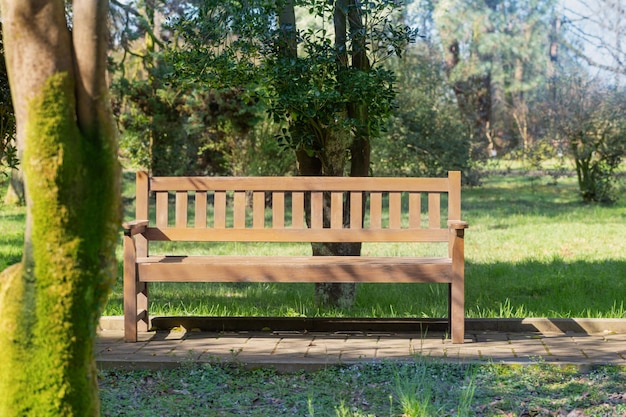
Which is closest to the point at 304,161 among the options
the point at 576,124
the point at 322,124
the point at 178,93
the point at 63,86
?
the point at 322,124

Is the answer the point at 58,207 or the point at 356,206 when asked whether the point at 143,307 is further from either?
the point at 58,207

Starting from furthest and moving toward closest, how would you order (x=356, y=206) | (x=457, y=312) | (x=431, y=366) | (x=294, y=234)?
(x=356, y=206), (x=294, y=234), (x=457, y=312), (x=431, y=366)

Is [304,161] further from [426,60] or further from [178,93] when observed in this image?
[426,60]

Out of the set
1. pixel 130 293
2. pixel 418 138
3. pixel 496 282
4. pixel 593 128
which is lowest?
pixel 496 282

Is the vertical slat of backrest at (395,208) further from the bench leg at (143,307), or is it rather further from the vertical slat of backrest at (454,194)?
the bench leg at (143,307)

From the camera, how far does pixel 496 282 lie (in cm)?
887

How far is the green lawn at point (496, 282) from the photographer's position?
7027 mm

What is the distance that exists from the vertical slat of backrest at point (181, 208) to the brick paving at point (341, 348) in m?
0.80

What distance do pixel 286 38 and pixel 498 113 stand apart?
99.9 feet

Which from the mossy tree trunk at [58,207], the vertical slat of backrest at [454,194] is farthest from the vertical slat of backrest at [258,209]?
the mossy tree trunk at [58,207]

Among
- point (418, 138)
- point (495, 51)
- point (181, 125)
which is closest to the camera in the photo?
point (181, 125)

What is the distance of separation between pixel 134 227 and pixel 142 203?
425mm

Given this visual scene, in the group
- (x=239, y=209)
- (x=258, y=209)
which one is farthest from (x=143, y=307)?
(x=258, y=209)

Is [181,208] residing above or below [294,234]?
above
